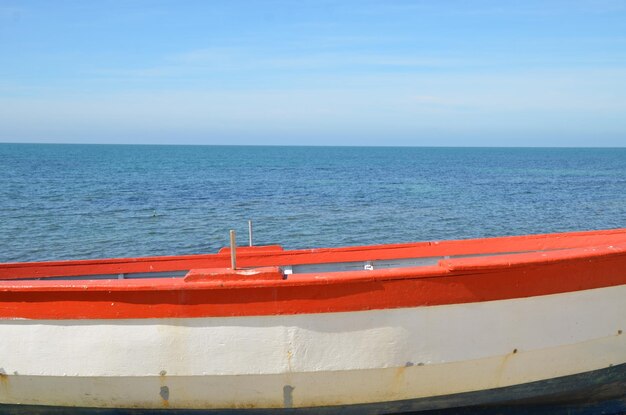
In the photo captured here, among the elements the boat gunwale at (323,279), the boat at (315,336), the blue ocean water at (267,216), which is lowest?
the blue ocean water at (267,216)

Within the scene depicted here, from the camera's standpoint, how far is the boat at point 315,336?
465 centimetres

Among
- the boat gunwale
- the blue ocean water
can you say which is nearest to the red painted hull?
the boat gunwale

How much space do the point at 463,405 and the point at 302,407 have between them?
142 cm

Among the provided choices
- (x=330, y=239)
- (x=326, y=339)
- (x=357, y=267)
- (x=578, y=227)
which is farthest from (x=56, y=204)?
(x=326, y=339)

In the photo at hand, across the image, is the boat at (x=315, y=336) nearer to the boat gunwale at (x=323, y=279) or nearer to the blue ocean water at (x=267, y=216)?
the boat gunwale at (x=323, y=279)

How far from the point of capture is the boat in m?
4.65

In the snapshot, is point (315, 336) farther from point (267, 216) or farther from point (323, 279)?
point (267, 216)

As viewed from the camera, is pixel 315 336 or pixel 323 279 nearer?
pixel 323 279

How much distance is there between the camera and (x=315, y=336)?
15.5 ft

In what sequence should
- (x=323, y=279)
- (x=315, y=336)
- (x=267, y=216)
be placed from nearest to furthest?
(x=323, y=279) → (x=315, y=336) → (x=267, y=216)

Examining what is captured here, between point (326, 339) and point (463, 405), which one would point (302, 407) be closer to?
point (326, 339)

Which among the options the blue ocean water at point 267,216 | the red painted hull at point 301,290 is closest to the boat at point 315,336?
the red painted hull at point 301,290

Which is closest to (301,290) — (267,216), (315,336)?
(315,336)

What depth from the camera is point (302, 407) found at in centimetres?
505
